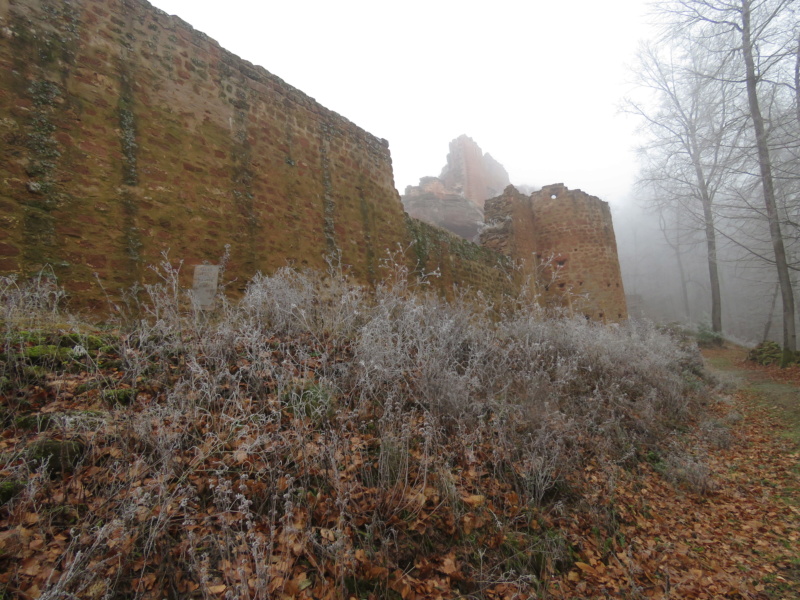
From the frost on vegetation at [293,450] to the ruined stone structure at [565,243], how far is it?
8747mm

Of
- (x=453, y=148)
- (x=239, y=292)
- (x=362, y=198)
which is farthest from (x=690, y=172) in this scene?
(x=453, y=148)

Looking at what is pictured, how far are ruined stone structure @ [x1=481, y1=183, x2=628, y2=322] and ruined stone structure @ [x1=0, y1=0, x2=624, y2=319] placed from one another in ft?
20.2

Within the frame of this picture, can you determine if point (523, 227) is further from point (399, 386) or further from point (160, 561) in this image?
point (160, 561)

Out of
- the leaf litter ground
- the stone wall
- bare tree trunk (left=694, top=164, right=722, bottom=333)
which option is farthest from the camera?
bare tree trunk (left=694, top=164, right=722, bottom=333)

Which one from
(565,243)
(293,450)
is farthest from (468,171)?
(293,450)

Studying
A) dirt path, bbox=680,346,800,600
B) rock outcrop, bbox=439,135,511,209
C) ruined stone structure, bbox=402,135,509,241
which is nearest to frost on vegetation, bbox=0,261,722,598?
dirt path, bbox=680,346,800,600

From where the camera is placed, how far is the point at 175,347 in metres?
Answer: 2.82

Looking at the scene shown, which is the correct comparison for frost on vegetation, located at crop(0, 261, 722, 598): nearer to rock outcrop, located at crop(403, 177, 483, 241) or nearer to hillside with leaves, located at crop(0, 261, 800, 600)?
hillside with leaves, located at crop(0, 261, 800, 600)

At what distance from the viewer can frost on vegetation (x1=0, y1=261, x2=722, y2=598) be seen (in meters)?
1.55

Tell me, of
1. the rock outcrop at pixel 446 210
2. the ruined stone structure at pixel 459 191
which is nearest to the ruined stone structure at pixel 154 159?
the ruined stone structure at pixel 459 191

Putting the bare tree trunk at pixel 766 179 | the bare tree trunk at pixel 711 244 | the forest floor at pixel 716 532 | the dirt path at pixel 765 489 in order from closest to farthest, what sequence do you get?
the forest floor at pixel 716 532 → the dirt path at pixel 765 489 → the bare tree trunk at pixel 766 179 → the bare tree trunk at pixel 711 244

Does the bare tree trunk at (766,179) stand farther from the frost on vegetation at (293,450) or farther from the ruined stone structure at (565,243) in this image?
the frost on vegetation at (293,450)

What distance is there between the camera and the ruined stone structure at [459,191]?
24.2m

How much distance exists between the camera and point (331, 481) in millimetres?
2025
